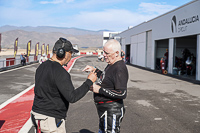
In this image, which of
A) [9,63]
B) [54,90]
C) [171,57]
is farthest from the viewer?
[9,63]

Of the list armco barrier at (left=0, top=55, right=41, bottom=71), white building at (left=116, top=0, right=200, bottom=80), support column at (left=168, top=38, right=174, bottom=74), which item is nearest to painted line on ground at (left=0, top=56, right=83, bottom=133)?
armco barrier at (left=0, top=55, right=41, bottom=71)

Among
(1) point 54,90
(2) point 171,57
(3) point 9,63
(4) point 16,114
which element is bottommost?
(4) point 16,114

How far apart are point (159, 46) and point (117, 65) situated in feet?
71.9

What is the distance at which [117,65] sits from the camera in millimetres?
3018

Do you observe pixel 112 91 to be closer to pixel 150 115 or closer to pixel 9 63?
pixel 150 115

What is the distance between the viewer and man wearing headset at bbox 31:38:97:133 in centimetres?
245

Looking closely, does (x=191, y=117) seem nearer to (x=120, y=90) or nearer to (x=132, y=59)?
(x=120, y=90)

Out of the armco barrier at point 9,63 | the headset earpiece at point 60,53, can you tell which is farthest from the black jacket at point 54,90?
the armco barrier at point 9,63

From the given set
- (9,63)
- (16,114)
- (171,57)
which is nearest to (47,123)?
(16,114)

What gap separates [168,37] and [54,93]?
60.6ft

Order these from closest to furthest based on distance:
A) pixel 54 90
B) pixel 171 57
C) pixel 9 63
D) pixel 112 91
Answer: pixel 54 90 → pixel 112 91 → pixel 171 57 → pixel 9 63

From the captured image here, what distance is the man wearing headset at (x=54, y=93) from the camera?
245cm

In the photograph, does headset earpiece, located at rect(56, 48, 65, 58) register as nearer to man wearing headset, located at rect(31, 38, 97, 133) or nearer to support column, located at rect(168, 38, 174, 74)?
man wearing headset, located at rect(31, 38, 97, 133)

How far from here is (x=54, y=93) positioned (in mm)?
2539
